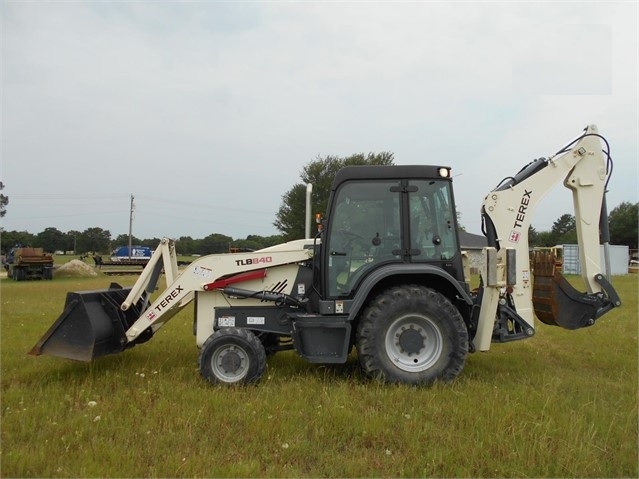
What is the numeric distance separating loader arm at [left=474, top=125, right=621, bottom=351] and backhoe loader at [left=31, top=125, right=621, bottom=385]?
1 centimetres

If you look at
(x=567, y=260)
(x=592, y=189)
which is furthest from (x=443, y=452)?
(x=567, y=260)

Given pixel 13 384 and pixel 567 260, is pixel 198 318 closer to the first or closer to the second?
pixel 13 384

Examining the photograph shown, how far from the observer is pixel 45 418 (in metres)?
4.39

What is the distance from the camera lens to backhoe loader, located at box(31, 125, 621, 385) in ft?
17.8

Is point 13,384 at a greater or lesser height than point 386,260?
lesser

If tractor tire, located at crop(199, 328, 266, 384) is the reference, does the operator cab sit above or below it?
above

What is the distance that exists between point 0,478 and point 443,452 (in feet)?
9.84

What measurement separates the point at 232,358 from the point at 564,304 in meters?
3.89

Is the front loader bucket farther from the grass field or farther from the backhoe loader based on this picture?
the grass field

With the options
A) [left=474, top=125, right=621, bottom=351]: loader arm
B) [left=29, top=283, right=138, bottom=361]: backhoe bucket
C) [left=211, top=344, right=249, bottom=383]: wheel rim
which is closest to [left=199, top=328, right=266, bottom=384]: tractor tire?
[left=211, top=344, right=249, bottom=383]: wheel rim

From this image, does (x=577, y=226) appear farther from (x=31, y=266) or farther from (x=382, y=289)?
(x=31, y=266)

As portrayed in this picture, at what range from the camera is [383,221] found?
5.70m

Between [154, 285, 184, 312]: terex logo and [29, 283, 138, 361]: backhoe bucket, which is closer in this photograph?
[29, 283, 138, 361]: backhoe bucket

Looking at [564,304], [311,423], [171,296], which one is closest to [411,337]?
[311,423]
